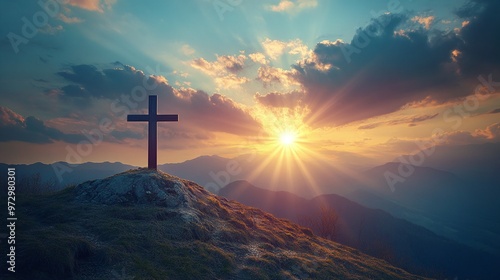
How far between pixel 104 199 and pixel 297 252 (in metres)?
13.0

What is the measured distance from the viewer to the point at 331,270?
54.1 feet

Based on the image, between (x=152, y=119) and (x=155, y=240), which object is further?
(x=152, y=119)

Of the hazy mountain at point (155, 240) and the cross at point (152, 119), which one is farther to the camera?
the cross at point (152, 119)

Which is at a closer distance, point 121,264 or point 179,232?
point 121,264

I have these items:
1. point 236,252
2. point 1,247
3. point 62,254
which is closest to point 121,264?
point 62,254

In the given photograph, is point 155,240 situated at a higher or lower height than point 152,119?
lower

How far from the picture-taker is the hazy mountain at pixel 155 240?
10.5m

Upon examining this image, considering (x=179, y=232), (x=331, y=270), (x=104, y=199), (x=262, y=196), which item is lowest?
(x=262, y=196)

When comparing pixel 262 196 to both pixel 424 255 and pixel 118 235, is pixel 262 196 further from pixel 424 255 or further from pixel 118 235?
pixel 118 235

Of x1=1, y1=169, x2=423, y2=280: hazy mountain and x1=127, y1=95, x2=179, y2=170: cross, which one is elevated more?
x1=127, y1=95, x2=179, y2=170: cross

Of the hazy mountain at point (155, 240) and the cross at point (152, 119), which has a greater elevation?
the cross at point (152, 119)

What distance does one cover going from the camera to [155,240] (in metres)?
13.4

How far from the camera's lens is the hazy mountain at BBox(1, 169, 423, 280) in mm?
10500

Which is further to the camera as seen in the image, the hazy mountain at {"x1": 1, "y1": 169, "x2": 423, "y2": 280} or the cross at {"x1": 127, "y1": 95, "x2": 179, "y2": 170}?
the cross at {"x1": 127, "y1": 95, "x2": 179, "y2": 170}
